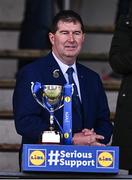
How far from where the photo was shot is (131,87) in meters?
4.93

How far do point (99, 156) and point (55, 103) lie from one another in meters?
0.40

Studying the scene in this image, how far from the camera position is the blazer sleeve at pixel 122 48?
4.88 m

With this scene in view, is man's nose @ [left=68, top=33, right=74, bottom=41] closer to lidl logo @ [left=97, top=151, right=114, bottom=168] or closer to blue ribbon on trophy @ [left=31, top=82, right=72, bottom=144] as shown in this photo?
blue ribbon on trophy @ [left=31, top=82, right=72, bottom=144]

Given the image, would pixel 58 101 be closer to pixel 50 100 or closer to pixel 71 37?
pixel 50 100

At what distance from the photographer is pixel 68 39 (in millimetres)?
4512

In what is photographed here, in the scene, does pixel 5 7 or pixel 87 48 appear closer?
pixel 5 7

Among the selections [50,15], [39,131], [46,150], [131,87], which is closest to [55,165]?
[46,150]

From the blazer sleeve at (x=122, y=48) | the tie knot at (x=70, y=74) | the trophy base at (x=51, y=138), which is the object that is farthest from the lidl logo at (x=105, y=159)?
the blazer sleeve at (x=122, y=48)

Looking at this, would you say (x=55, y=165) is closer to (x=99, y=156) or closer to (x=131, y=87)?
(x=99, y=156)

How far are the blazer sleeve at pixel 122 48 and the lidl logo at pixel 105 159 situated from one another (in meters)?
0.93

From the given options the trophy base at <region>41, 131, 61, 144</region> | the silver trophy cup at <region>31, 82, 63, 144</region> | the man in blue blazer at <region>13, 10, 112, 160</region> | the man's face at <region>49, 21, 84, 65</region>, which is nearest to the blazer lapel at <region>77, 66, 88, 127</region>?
the man in blue blazer at <region>13, 10, 112, 160</region>

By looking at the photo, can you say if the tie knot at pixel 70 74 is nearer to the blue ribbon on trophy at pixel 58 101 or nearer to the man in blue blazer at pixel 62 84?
the man in blue blazer at pixel 62 84

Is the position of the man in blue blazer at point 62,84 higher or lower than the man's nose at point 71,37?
lower

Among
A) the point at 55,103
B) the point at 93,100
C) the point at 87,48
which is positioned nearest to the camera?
the point at 55,103
